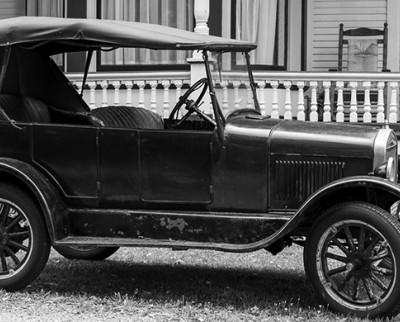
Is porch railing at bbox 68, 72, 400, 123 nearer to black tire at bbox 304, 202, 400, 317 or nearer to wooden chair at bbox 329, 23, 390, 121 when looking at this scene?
wooden chair at bbox 329, 23, 390, 121

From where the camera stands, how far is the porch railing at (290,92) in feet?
38.0

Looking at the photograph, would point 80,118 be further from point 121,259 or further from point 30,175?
point 121,259

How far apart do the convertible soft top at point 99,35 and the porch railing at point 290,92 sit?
527 cm

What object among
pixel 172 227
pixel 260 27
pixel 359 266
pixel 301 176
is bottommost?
pixel 359 266

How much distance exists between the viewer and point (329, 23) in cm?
1395

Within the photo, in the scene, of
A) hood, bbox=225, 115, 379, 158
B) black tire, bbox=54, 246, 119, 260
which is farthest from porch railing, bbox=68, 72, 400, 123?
hood, bbox=225, 115, 379, 158

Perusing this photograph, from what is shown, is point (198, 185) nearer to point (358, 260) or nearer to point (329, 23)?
point (358, 260)

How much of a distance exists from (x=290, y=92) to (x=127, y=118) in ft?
18.7

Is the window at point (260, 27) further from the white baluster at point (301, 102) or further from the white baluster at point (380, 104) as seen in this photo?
the white baluster at point (380, 104)

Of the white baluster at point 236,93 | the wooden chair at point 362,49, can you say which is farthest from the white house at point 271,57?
the white baluster at point 236,93

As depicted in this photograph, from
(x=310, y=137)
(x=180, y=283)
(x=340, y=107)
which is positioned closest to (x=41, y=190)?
(x=180, y=283)

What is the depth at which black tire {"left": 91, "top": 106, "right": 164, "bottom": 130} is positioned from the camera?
670cm

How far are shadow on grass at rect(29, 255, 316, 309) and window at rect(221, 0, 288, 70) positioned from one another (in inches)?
240

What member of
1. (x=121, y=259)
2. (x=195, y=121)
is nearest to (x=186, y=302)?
(x=195, y=121)
